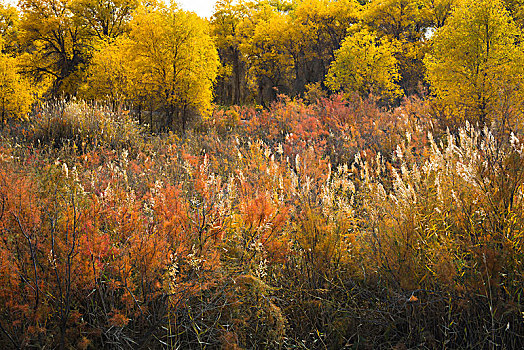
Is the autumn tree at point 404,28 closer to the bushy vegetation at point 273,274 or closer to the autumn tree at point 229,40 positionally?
the autumn tree at point 229,40

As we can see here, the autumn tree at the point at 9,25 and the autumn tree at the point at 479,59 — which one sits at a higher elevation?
the autumn tree at the point at 9,25

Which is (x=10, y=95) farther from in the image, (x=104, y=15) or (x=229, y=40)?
(x=229, y=40)

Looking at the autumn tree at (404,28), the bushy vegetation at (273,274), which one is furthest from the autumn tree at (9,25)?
the bushy vegetation at (273,274)

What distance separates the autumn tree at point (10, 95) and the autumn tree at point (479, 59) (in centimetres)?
1441

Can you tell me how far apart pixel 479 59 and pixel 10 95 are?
51.0 ft

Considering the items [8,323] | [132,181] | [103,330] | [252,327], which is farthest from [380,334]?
[132,181]

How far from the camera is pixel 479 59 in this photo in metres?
8.17

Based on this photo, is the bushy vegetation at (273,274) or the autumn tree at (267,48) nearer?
the bushy vegetation at (273,274)

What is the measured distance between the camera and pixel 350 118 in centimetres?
990

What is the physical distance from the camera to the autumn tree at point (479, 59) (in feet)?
26.4

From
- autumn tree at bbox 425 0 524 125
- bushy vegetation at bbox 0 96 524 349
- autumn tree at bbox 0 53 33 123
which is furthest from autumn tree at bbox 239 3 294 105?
bushy vegetation at bbox 0 96 524 349

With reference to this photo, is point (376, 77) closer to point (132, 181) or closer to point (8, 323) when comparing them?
point (132, 181)

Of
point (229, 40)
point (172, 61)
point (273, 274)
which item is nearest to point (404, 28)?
point (229, 40)

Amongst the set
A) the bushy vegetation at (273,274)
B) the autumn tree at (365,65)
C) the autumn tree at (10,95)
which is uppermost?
the autumn tree at (365,65)
